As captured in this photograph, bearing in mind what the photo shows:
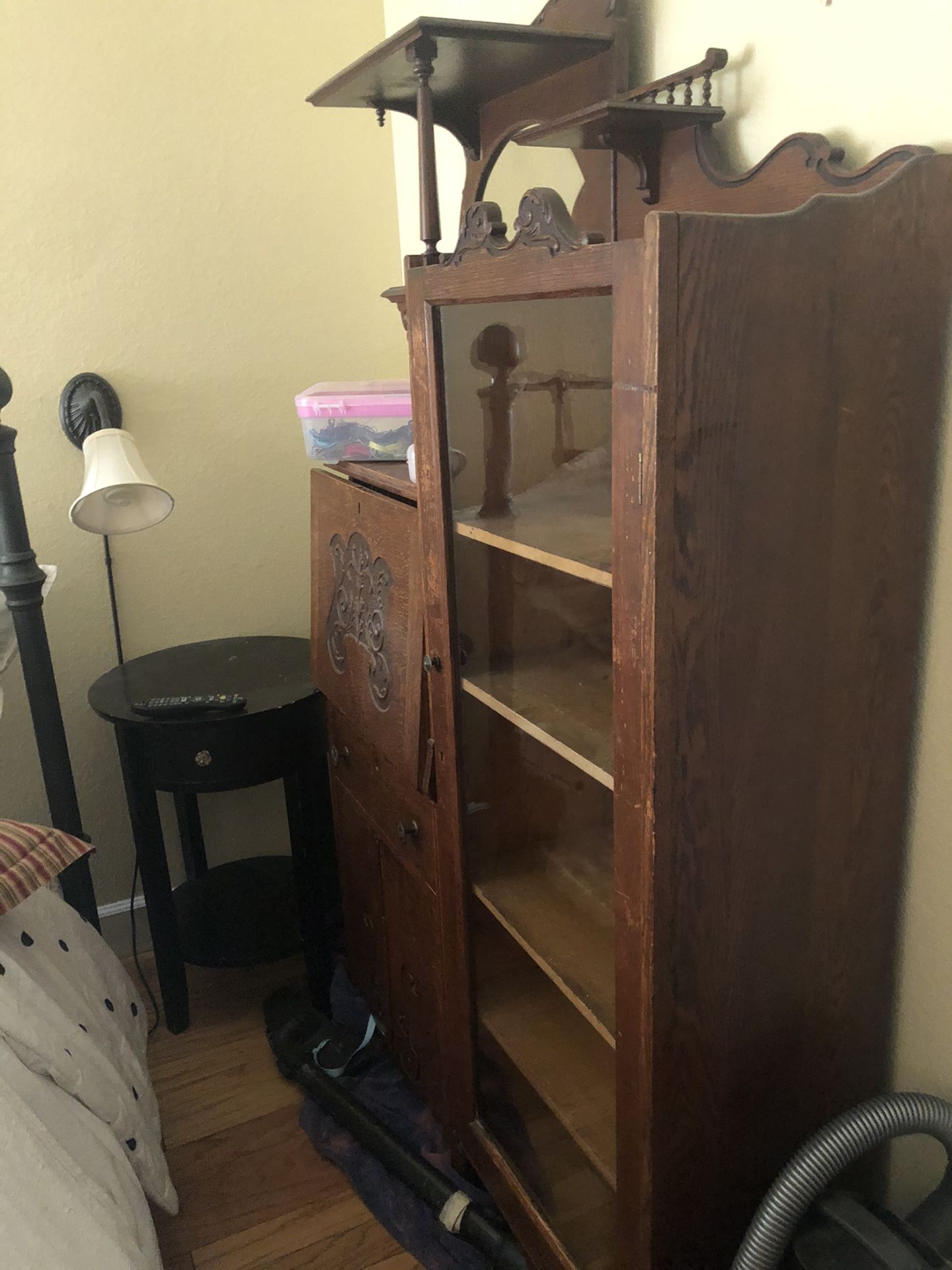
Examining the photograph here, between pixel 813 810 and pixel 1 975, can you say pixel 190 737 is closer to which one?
pixel 1 975

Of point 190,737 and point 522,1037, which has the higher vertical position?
point 190,737

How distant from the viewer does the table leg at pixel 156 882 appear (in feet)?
5.81

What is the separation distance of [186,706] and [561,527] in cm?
96

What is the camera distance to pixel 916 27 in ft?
2.81

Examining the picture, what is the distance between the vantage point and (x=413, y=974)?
154 centimetres

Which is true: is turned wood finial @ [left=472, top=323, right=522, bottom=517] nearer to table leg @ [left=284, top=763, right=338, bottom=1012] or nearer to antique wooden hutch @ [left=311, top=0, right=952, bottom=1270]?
antique wooden hutch @ [left=311, top=0, right=952, bottom=1270]

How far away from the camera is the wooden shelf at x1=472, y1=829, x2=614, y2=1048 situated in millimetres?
1055

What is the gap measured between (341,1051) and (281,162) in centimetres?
170

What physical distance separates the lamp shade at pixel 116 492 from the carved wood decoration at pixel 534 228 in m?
0.76

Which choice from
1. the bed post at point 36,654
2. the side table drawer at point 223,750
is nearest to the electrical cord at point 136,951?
the bed post at point 36,654

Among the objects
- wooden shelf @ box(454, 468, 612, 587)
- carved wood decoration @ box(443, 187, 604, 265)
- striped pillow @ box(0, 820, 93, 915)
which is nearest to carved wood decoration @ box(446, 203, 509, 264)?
carved wood decoration @ box(443, 187, 604, 265)

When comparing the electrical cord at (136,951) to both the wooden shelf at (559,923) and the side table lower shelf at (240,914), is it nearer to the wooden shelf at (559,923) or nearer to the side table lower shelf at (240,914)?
the side table lower shelf at (240,914)

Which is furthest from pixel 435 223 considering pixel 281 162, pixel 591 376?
pixel 281 162

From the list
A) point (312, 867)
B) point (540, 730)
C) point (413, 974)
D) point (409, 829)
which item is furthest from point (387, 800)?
point (540, 730)
